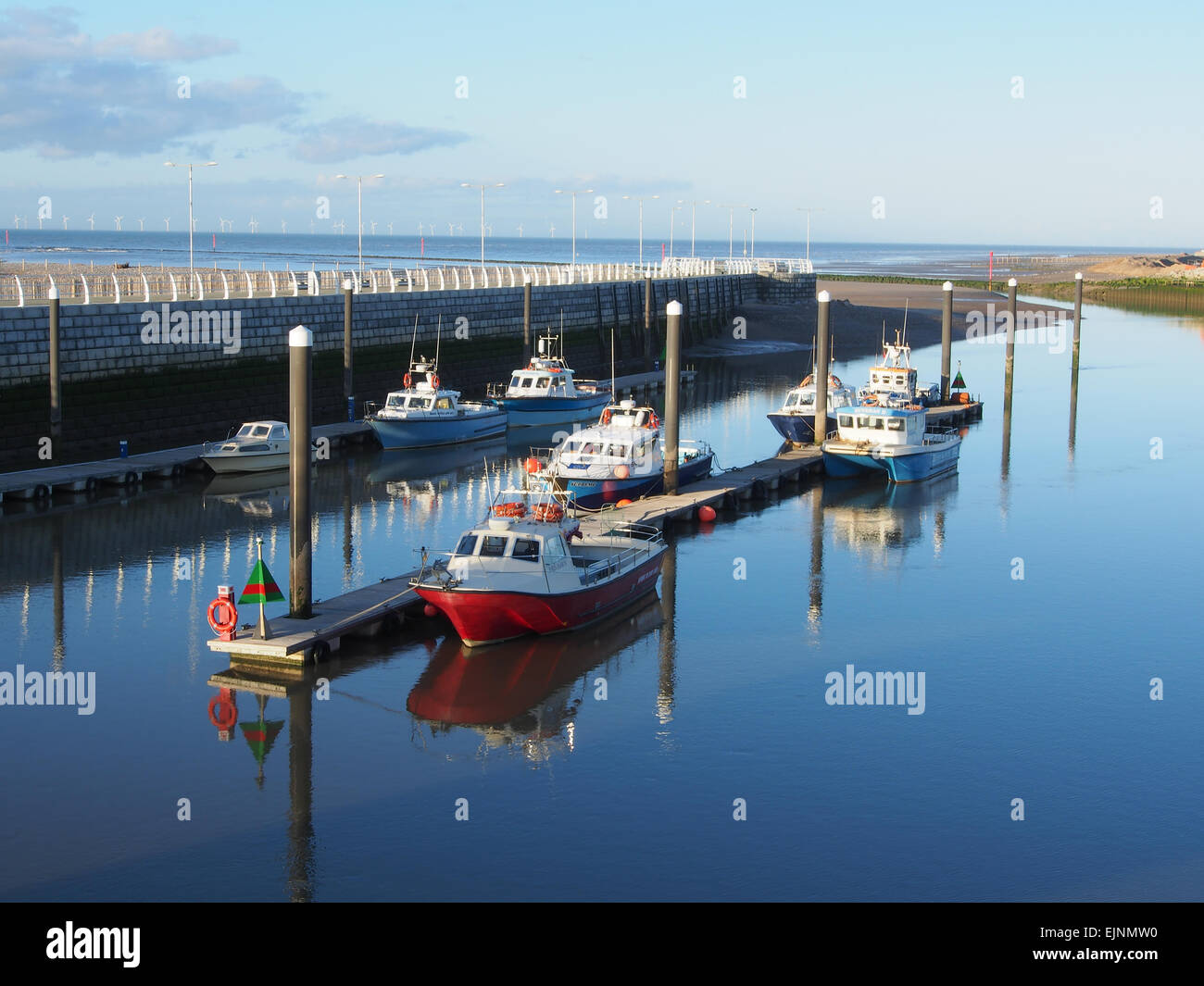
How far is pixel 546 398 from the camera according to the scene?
2306 inches

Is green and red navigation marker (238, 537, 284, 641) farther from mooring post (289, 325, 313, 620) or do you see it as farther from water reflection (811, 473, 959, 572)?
water reflection (811, 473, 959, 572)

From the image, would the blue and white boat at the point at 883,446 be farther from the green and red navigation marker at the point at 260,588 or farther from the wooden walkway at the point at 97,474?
the green and red navigation marker at the point at 260,588

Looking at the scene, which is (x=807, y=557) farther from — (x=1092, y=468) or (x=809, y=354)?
(x=809, y=354)

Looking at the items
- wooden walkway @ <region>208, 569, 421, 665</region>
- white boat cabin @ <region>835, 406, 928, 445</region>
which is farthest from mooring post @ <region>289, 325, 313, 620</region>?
white boat cabin @ <region>835, 406, 928, 445</region>

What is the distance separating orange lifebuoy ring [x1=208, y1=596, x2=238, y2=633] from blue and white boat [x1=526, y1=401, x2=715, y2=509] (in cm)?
1274

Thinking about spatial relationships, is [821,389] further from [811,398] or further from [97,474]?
[97,474]

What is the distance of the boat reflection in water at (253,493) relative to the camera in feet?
135

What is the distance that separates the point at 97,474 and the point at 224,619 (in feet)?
59.5

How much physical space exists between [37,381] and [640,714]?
28.5 meters

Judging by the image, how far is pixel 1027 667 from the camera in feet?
90.4

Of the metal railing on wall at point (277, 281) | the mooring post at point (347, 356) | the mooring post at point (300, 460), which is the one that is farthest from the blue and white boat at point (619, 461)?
the metal railing on wall at point (277, 281)

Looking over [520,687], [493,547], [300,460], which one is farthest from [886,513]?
[300,460]

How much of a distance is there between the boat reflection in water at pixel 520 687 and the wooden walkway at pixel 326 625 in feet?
4.36

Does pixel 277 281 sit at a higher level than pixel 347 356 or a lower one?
higher
